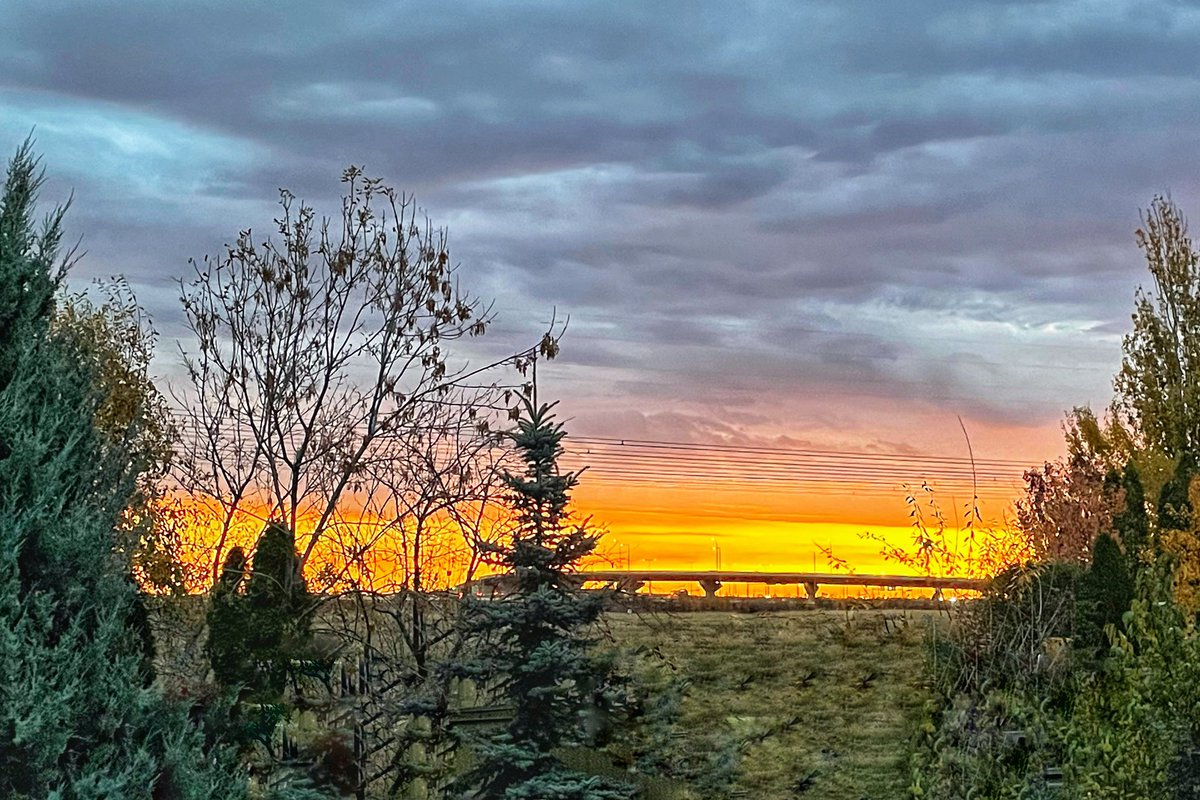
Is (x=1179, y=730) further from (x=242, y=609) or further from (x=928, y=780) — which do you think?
(x=242, y=609)

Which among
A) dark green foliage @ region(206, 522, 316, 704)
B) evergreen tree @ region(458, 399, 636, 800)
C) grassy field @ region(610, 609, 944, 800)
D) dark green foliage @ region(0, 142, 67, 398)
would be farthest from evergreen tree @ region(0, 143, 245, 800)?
grassy field @ region(610, 609, 944, 800)

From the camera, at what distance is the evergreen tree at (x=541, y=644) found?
725 centimetres

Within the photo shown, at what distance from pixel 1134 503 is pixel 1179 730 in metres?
3.21

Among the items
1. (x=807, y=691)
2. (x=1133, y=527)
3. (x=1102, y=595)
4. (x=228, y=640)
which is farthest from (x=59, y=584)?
(x=1133, y=527)

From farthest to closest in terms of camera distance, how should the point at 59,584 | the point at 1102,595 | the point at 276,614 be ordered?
the point at 1102,595
the point at 276,614
the point at 59,584

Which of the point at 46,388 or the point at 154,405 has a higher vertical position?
the point at 154,405

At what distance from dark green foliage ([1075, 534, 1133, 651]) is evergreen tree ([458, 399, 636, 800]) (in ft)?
16.7

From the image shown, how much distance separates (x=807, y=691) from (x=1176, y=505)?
481 cm

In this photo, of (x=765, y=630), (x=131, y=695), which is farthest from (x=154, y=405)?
(x=131, y=695)

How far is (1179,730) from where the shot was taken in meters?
9.27

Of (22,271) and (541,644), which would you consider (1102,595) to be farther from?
(22,271)

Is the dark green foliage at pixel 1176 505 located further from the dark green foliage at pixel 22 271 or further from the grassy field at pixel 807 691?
the dark green foliage at pixel 22 271

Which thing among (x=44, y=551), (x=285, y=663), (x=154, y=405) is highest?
(x=154, y=405)

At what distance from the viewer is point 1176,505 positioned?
12.4 metres
